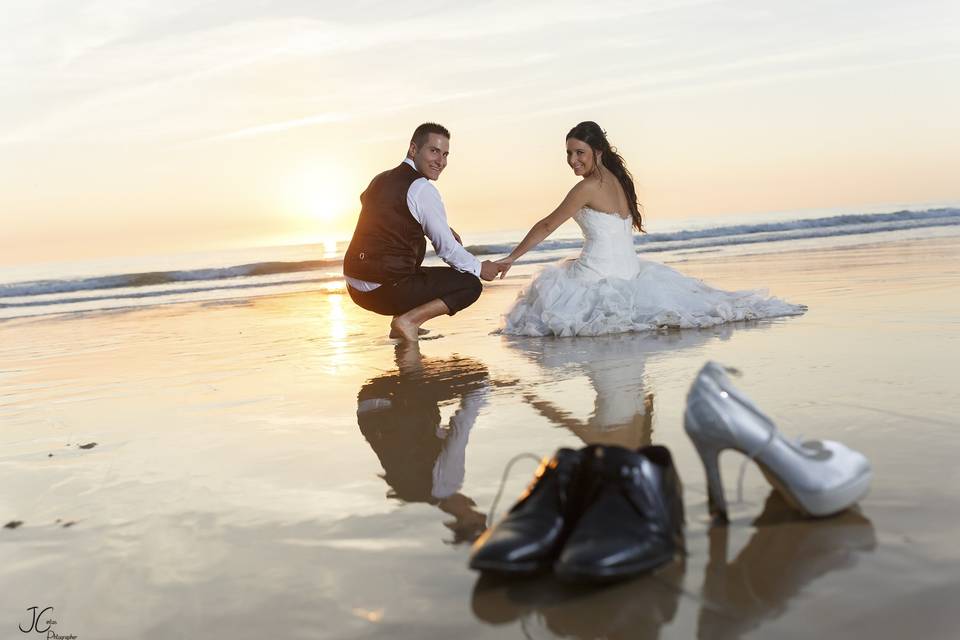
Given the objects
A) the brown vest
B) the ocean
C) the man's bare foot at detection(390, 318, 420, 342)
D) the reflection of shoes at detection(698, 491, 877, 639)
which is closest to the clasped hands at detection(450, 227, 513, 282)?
the brown vest

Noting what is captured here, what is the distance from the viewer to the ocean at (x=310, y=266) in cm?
1509

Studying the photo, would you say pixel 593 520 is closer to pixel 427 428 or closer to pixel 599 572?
pixel 599 572

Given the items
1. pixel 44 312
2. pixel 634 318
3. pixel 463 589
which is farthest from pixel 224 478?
pixel 44 312

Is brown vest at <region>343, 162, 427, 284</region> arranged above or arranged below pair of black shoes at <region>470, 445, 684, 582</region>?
above

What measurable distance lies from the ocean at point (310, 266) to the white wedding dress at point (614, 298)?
7.45 meters

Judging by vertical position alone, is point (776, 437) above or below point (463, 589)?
above

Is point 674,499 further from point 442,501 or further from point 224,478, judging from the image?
point 224,478

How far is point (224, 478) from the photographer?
3105 mm

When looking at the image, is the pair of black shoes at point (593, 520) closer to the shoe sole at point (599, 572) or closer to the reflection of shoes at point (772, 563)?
the shoe sole at point (599, 572)

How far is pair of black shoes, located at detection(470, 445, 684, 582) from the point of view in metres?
1.85

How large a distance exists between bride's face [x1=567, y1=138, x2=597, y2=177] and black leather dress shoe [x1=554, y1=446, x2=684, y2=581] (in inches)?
213

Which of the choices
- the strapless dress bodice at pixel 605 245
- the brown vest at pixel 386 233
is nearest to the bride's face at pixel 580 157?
the strapless dress bodice at pixel 605 245

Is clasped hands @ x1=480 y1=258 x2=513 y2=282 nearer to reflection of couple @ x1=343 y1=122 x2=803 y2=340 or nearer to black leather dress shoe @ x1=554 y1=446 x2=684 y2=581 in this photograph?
reflection of couple @ x1=343 y1=122 x2=803 y2=340

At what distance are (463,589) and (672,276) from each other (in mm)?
5834
